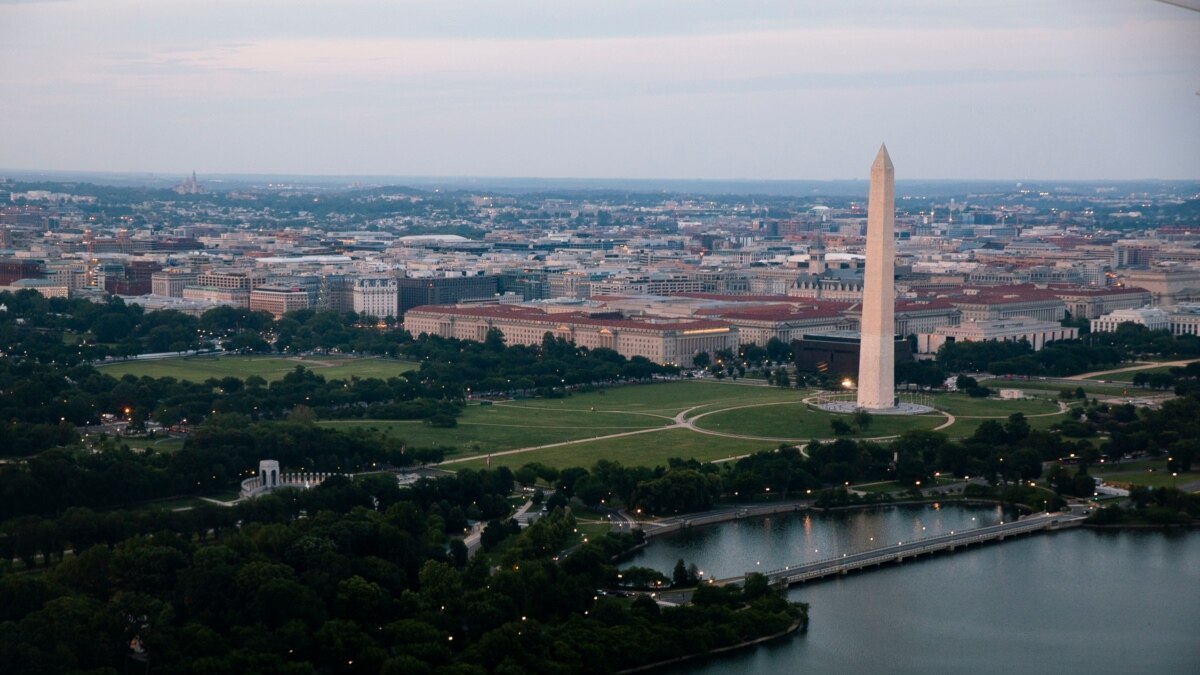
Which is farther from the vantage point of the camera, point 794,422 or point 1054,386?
point 1054,386

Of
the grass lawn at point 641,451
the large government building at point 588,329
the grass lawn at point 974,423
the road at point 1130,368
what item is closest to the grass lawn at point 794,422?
the grass lawn at point 974,423

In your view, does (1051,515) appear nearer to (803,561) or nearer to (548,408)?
(803,561)

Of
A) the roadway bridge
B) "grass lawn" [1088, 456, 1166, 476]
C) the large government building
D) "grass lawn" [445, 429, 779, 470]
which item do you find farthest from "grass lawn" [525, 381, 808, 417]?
the roadway bridge

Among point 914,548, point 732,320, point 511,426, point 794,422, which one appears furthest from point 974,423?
point 732,320

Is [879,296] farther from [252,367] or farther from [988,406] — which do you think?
[252,367]

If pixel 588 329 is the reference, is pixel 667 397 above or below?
below

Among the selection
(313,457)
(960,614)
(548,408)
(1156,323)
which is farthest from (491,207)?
(960,614)
